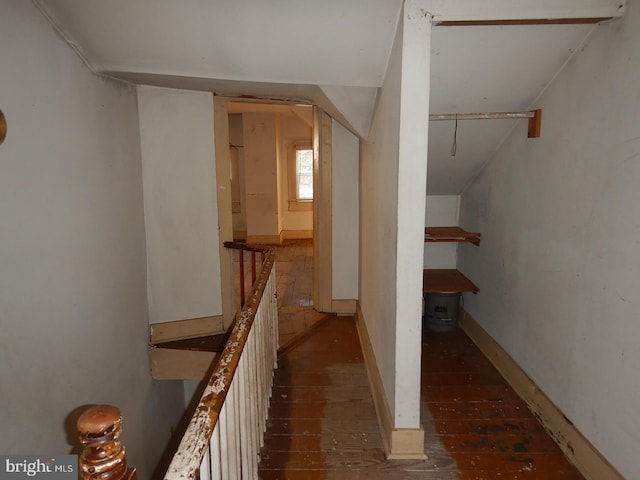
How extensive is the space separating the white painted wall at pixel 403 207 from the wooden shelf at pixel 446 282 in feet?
3.45

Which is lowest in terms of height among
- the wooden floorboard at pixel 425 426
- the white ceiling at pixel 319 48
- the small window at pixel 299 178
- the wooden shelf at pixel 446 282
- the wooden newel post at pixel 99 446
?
the wooden floorboard at pixel 425 426

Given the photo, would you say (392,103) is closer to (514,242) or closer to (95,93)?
(514,242)

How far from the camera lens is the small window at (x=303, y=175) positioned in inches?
340

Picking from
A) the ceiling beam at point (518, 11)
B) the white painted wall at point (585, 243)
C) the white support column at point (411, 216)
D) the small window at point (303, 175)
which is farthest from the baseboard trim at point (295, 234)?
the ceiling beam at point (518, 11)

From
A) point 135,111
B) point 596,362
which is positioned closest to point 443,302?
point 596,362

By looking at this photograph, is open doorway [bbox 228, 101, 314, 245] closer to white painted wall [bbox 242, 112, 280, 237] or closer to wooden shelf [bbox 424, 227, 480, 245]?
white painted wall [bbox 242, 112, 280, 237]

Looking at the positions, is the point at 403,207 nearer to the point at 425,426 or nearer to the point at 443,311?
the point at 425,426

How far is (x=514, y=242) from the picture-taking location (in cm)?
291

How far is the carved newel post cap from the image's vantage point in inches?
32.0

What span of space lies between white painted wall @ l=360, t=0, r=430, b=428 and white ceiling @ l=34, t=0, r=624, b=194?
22 centimetres

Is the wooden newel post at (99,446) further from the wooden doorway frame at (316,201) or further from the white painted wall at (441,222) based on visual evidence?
the white painted wall at (441,222)

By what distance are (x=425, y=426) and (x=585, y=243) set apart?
1324 millimetres

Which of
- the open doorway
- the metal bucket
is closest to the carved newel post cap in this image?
the metal bucket

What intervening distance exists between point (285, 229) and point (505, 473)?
23.0ft
